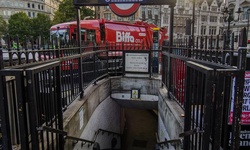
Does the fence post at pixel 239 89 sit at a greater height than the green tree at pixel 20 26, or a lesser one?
lesser

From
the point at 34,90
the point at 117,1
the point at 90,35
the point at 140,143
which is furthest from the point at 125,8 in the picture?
the point at 90,35

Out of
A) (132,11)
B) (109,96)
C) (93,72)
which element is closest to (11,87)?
(132,11)

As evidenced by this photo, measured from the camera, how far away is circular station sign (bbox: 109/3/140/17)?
4672 millimetres

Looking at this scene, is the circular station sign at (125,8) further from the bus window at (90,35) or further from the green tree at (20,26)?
the green tree at (20,26)

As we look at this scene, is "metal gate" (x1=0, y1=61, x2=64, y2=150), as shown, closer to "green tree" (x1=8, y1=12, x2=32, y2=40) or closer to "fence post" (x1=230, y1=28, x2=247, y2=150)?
"fence post" (x1=230, y1=28, x2=247, y2=150)

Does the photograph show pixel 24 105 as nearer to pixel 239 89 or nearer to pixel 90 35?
pixel 239 89

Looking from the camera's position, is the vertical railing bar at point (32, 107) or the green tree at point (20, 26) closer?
the vertical railing bar at point (32, 107)

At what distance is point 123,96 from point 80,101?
10.9 feet

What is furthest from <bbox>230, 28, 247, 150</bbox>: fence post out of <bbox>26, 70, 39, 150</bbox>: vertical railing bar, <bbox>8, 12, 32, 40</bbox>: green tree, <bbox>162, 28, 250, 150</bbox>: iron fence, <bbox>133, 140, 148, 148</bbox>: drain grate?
<bbox>8, 12, 32, 40</bbox>: green tree

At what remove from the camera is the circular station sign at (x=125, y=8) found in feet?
15.3

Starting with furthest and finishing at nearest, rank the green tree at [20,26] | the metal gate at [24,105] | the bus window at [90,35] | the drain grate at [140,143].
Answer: the green tree at [20,26]
the bus window at [90,35]
the drain grate at [140,143]
the metal gate at [24,105]

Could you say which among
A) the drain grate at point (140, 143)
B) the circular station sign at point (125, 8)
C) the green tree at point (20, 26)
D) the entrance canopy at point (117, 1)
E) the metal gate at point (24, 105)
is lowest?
the drain grate at point (140, 143)

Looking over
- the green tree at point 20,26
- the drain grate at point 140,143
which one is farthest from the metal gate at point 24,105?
the green tree at point 20,26

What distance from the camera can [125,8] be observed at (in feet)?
15.4
